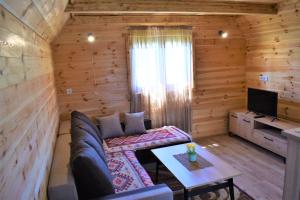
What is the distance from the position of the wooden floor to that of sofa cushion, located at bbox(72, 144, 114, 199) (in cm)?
190

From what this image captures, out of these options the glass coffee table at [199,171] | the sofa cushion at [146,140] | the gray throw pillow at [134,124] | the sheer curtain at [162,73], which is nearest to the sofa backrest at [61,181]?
the glass coffee table at [199,171]

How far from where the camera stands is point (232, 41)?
499 centimetres

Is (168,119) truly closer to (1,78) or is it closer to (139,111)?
(139,111)

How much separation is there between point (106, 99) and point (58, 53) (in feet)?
3.65

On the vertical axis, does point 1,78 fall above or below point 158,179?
above

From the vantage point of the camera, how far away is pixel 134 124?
4160mm

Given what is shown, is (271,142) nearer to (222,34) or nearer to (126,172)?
(222,34)

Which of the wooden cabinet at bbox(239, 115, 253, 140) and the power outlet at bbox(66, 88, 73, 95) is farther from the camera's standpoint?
the wooden cabinet at bbox(239, 115, 253, 140)

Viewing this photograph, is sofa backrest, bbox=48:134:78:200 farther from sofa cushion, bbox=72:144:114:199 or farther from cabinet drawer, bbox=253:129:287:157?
cabinet drawer, bbox=253:129:287:157

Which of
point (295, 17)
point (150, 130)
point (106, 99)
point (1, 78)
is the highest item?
point (295, 17)

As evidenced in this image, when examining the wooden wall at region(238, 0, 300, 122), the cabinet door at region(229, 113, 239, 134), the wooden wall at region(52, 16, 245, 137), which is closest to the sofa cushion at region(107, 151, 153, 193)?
the wooden wall at region(52, 16, 245, 137)

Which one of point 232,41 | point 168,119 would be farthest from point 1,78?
point 232,41

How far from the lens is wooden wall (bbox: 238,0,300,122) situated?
3951 millimetres

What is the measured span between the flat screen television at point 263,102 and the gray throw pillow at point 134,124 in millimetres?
2114
